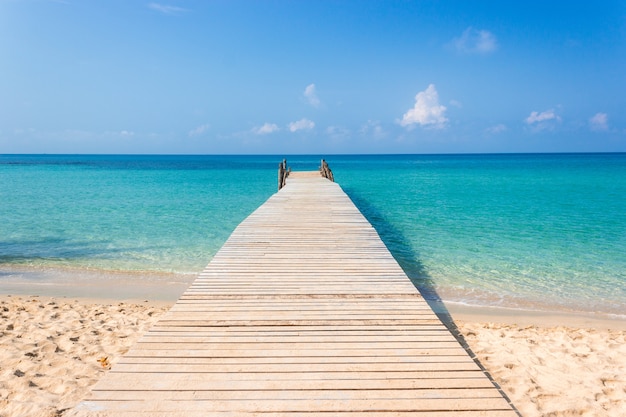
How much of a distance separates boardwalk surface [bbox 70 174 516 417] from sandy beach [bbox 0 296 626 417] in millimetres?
1211

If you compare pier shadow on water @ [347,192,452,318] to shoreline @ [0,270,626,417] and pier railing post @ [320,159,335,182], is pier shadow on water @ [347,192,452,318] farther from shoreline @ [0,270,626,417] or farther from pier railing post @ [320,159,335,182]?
pier railing post @ [320,159,335,182]

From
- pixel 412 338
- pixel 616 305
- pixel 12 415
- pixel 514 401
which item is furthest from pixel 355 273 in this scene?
pixel 616 305

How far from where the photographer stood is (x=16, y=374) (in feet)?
13.9

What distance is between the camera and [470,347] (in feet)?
17.5

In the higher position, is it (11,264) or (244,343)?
(244,343)

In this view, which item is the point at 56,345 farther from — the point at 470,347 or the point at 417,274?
the point at 417,274

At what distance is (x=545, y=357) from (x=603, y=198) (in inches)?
885

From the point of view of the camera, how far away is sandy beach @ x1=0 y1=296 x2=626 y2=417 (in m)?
3.93

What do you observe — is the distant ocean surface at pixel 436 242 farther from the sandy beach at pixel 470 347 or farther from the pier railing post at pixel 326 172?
the pier railing post at pixel 326 172

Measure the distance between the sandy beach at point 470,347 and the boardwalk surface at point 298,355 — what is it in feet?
3.97

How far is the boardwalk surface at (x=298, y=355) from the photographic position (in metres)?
2.69

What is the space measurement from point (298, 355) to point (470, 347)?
303 centimetres

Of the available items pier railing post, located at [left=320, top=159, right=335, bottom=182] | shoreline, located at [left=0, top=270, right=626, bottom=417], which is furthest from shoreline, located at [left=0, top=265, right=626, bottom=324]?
pier railing post, located at [left=320, top=159, right=335, bottom=182]

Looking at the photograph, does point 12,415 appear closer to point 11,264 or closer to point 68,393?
point 68,393
